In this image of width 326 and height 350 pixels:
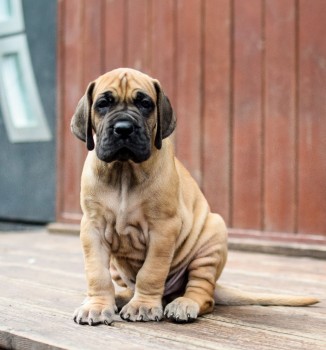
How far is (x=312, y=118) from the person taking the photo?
14.0 ft

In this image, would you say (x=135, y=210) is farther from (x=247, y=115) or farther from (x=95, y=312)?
(x=247, y=115)

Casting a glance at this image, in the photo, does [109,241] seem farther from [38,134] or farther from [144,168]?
[38,134]

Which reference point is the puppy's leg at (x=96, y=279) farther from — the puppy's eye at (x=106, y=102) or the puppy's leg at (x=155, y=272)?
the puppy's eye at (x=106, y=102)

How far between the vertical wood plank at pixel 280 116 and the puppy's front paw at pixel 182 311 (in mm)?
2174

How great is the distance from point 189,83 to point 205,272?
264 centimetres

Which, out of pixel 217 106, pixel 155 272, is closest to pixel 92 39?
pixel 217 106

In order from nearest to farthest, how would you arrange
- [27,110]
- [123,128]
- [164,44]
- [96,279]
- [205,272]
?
[123,128]
[96,279]
[205,272]
[164,44]
[27,110]

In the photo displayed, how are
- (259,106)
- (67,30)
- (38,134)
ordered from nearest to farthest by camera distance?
(259,106), (67,30), (38,134)

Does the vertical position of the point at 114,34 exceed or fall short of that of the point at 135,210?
it exceeds it

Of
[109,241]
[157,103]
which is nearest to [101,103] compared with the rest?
[157,103]

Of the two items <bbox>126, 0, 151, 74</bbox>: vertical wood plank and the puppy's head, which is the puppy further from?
<bbox>126, 0, 151, 74</bbox>: vertical wood plank

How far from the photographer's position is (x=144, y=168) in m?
2.43

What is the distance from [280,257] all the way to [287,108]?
96 centimetres

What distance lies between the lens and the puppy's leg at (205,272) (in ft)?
7.76
